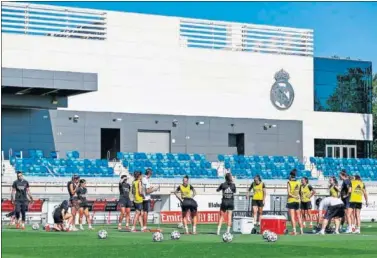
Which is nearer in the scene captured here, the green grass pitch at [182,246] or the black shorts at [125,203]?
the green grass pitch at [182,246]

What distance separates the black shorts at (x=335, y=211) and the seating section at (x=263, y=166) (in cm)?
2383

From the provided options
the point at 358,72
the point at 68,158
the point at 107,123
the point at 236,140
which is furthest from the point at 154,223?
the point at 358,72

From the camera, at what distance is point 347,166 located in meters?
58.7

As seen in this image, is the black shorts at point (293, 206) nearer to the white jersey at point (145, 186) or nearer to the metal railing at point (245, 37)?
the white jersey at point (145, 186)

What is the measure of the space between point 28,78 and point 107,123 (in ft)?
28.6

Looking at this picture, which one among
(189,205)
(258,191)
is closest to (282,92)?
(258,191)

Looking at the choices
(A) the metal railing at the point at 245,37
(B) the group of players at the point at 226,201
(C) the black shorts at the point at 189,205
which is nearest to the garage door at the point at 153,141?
(A) the metal railing at the point at 245,37

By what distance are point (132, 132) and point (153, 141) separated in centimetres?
167

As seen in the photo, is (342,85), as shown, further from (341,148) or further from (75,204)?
(75,204)

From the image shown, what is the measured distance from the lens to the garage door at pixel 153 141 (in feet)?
177

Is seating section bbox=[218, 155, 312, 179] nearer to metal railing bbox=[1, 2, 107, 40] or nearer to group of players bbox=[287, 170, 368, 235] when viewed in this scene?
metal railing bbox=[1, 2, 107, 40]

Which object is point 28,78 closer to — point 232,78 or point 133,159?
point 133,159

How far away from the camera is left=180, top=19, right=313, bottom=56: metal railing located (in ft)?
185

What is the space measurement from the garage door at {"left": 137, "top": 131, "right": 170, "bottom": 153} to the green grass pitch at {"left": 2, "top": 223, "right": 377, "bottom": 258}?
89.9 ft
